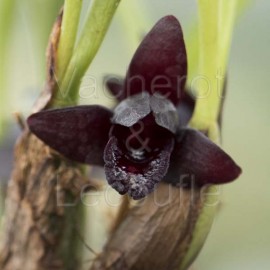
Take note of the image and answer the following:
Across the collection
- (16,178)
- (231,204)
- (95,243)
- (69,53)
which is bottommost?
(231,204)

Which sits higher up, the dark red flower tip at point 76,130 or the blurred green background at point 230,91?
the dark red flower tip at point 76,130

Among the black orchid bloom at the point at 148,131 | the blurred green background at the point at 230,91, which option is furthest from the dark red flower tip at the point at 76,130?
the blurred green background at the point at 230,91

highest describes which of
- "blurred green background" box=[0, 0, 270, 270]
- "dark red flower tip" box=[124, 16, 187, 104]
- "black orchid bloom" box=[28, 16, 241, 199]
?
"dark red flower tip" box=[124, 16, 187, 104]

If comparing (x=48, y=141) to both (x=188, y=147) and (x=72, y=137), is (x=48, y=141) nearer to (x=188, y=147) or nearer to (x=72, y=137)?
(x=72, y=137)

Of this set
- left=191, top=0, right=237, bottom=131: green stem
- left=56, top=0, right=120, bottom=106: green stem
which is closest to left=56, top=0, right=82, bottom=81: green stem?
left=56, top=0, right=120, bottom=106: green stem

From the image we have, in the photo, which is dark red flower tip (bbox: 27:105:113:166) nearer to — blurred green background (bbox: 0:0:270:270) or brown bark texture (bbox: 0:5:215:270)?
brown bark texture (bbox: 0:5:215:270)

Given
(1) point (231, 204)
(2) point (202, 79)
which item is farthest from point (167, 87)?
(1) point (231, 204)

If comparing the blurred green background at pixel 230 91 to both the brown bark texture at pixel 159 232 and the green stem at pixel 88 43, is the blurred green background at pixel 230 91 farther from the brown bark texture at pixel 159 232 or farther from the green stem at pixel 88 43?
the green stem at pixel 88 43
